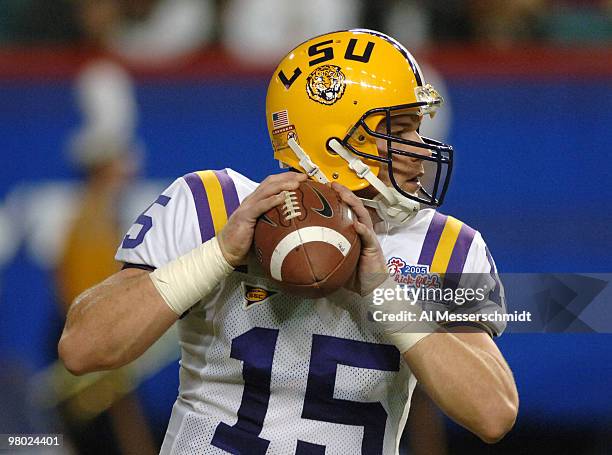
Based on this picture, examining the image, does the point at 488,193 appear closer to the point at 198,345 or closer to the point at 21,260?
the point at 21,260

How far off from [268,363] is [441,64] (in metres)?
2.26

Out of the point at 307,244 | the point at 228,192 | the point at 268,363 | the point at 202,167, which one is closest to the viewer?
the point at 307,244

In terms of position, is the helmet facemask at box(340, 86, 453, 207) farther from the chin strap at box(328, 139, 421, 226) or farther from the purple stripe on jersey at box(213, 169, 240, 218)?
the purple stripe on jersey at box(213, 169, 240, 218)

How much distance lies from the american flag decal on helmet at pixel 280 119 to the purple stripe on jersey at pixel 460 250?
17.8 inches

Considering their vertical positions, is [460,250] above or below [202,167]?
above

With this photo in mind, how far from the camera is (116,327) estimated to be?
6.84ft

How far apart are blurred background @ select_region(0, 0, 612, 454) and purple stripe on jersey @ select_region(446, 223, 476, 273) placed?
1.67 meters

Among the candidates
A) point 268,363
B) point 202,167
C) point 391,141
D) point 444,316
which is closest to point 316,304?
point 268,363

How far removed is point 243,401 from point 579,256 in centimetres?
219

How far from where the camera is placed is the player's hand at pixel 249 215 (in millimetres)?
2047

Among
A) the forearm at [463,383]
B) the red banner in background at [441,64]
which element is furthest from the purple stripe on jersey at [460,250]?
the red banner in background at [441,64]

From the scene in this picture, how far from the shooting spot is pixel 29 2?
4.66 metres

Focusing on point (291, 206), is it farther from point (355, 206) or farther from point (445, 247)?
point (445, 247)

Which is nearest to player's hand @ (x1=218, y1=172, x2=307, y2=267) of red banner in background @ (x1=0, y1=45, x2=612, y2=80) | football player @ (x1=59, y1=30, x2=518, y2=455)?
football player @ (x1=59, y1=30, x2=518, y2=455)
